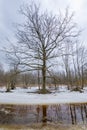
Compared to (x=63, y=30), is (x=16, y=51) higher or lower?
lower

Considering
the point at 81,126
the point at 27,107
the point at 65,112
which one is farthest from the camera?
the point at 27,107

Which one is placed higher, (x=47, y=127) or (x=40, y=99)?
(x=40, y=99)

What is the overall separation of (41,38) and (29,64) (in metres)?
3.18

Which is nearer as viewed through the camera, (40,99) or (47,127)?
(47,127)

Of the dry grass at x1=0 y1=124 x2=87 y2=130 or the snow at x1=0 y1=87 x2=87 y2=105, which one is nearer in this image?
the dry grass at x1=0 y1=124 x2=87 y2=130

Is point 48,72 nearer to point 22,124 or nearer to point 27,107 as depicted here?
point 27,107

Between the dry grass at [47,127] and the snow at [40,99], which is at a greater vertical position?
the snow at [40,99]

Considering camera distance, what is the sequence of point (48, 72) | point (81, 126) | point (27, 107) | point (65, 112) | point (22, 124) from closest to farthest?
point (81, 126), point (22, 124), point (65, 112), point (27, 107), point (48, 72)

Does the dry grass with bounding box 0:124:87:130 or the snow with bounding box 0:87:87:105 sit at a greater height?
the snow with bounding box 0:87:87:105

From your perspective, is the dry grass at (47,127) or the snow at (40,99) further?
the snow at (40,99)

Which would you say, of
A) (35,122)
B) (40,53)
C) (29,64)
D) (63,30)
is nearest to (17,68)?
(29,64)

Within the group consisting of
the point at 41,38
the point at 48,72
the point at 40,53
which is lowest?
the point at 48,72

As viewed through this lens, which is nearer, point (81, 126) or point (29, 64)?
point (81, 126)

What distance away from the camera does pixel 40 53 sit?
71.6 feet
